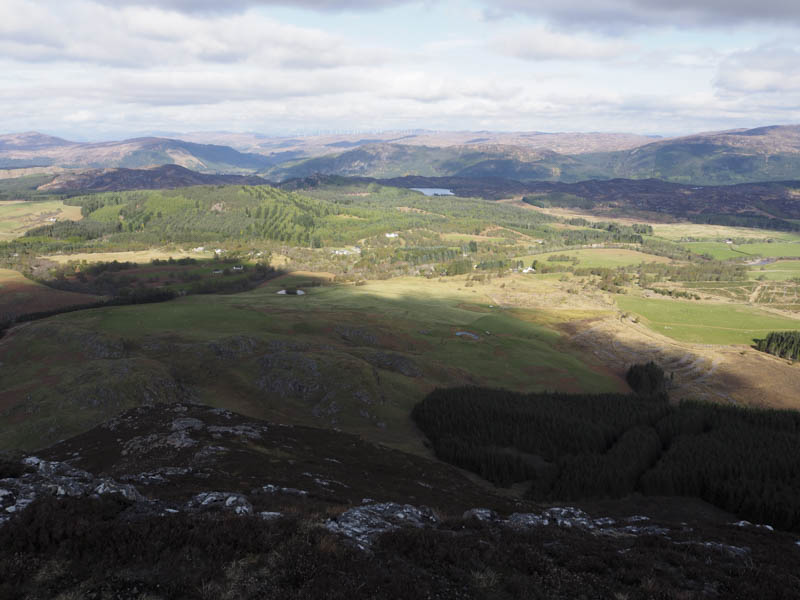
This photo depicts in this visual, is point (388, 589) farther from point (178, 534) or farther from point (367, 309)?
point (367, 309)

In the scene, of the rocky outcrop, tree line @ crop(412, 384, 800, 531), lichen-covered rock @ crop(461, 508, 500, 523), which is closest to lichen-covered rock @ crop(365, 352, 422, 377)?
tree line @ crop(412, 384, 800, 531)

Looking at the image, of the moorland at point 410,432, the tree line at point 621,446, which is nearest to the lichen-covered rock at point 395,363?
the moorland at point 410,432

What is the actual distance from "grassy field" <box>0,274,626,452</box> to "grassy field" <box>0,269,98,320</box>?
49.4m

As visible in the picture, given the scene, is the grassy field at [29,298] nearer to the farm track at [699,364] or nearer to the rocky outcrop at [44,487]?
the rocky outcrop at [44,487]

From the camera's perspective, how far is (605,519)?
3834 centimetres

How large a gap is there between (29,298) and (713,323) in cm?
26791

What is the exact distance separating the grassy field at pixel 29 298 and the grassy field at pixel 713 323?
728 feet

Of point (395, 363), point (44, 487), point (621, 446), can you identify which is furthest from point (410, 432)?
point (44, 487)

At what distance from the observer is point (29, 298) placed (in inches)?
6767

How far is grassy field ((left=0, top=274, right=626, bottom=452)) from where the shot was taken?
68.1 m

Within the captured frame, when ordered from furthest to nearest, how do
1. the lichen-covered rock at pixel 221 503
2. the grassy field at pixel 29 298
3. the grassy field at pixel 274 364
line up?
the grassy field at pixel 29 298 < the grassy field at pixel 274 364 < the lichen-covered rock at pixel 221 503

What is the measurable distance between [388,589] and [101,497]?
57.2 ft

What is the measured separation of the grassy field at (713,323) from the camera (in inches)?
6442

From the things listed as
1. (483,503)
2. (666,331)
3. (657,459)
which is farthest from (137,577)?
(666,331)
